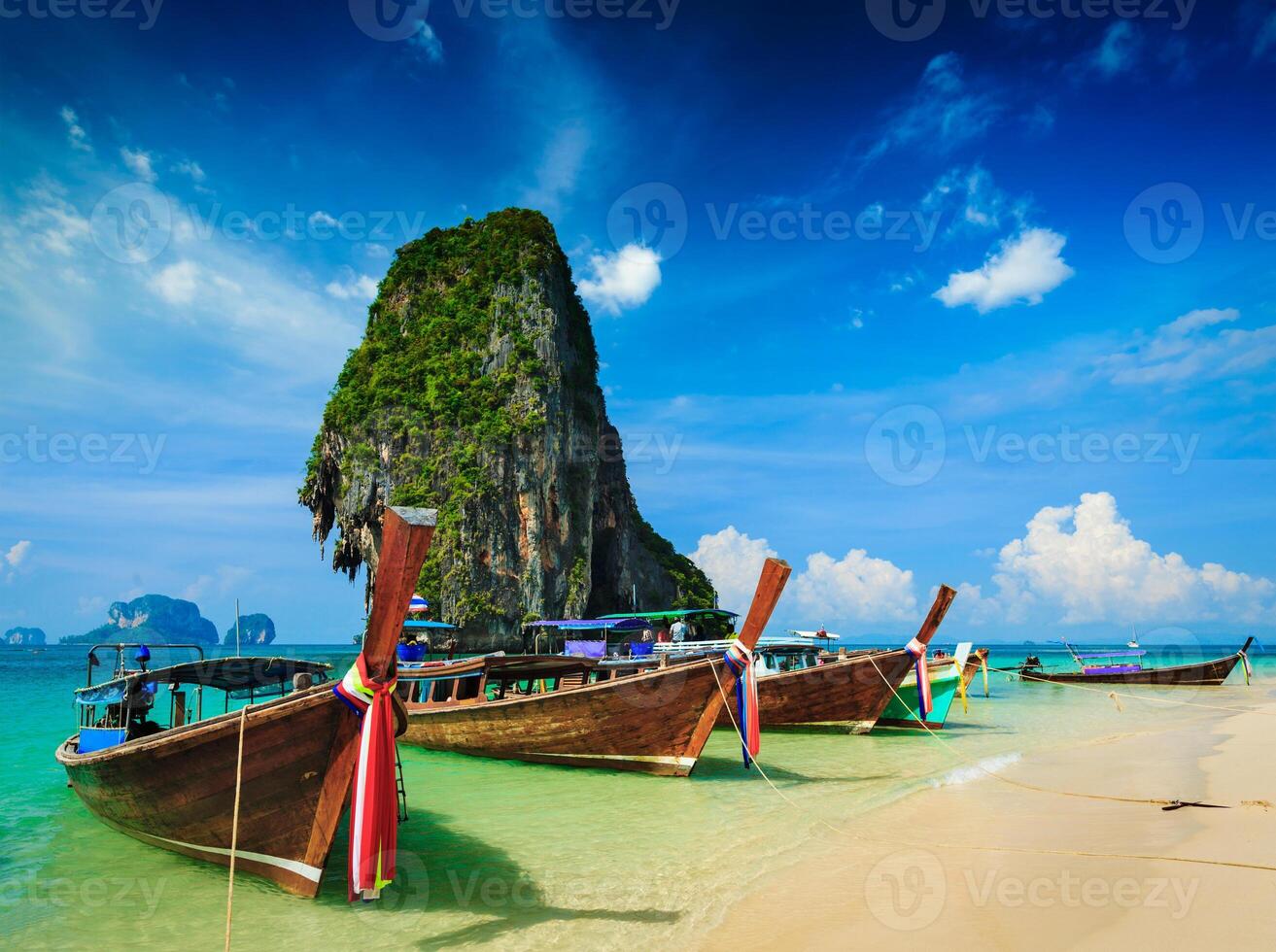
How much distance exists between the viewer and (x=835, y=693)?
14.7m

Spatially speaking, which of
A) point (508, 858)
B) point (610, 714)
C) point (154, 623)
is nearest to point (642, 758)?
point (610, 714)

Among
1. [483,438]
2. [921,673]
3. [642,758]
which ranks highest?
[483,438]

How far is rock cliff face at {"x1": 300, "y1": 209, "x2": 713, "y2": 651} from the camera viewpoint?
43844 mm

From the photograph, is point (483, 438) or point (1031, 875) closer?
point (1031, 875)

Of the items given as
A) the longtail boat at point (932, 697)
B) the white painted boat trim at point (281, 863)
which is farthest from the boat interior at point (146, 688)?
the longtail boat at point (932, 697)

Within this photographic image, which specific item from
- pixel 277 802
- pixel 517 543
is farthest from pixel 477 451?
pixel 277 802

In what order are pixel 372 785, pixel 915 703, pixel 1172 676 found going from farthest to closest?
pixel 1172 676
pixel 915 703
pixel 372 785

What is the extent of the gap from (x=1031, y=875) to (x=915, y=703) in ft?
34.8

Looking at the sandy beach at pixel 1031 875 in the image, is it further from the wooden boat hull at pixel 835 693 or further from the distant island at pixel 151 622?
the distant island at pixel 151 622

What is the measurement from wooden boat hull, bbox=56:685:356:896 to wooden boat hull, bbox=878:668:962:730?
12791 mm

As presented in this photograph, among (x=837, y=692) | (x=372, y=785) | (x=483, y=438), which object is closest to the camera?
(x=372, y=785)

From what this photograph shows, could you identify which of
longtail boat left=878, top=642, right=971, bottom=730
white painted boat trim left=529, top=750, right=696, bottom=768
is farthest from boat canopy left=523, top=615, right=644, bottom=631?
white painted boat trim left=529, top=750, right=696, bottom=768

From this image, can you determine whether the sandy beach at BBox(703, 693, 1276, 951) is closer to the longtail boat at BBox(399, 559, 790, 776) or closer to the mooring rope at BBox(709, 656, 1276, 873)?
the mooring rope at BBox(709, 656, 1276, 873)

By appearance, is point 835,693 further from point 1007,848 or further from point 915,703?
point 1007,848
